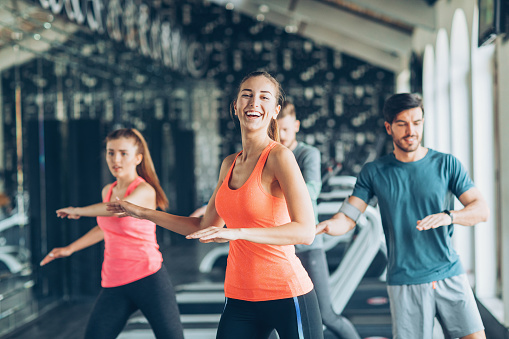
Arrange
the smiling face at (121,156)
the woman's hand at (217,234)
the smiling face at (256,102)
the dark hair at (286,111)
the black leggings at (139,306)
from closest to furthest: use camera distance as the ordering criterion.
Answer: the woman's hand at (217,234)
the smiling face at (256,102)
the black leggings at (139,306)
the smiling face at (121,156)
the dark hair at (286,111)

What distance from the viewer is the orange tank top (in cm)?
167

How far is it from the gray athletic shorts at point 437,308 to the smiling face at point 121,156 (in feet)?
4.52

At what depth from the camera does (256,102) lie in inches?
68.9

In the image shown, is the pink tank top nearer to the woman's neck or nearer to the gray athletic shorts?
the woman's neck

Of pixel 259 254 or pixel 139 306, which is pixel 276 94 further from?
pixel 139 306

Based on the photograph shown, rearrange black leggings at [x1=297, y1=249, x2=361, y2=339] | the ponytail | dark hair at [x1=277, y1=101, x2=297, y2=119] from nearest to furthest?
the ponytail → black leggings at [x1=297, y1=249, x2=361, y2=339] → dark hair at [x1=277, y1=101, x2=297, y2=119]

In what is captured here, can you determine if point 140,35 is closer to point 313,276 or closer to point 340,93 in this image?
point 340,93

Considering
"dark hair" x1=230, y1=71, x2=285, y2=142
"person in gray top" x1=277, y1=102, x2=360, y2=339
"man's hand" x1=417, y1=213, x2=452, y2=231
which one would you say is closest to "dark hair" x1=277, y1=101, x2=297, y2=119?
"person in gray top" x1=277, y1=102, x2=360, y2=339

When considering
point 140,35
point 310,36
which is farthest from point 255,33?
point 140,35

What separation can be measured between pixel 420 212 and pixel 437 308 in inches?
15.2

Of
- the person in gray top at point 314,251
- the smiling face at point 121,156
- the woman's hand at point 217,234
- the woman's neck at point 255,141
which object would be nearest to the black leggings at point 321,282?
the person in gray top at point 314,251

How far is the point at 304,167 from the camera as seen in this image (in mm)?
2871

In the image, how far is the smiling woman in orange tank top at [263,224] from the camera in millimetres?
1646

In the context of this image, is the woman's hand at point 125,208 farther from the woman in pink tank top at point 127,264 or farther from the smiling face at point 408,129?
the smiling face at point 408,129
